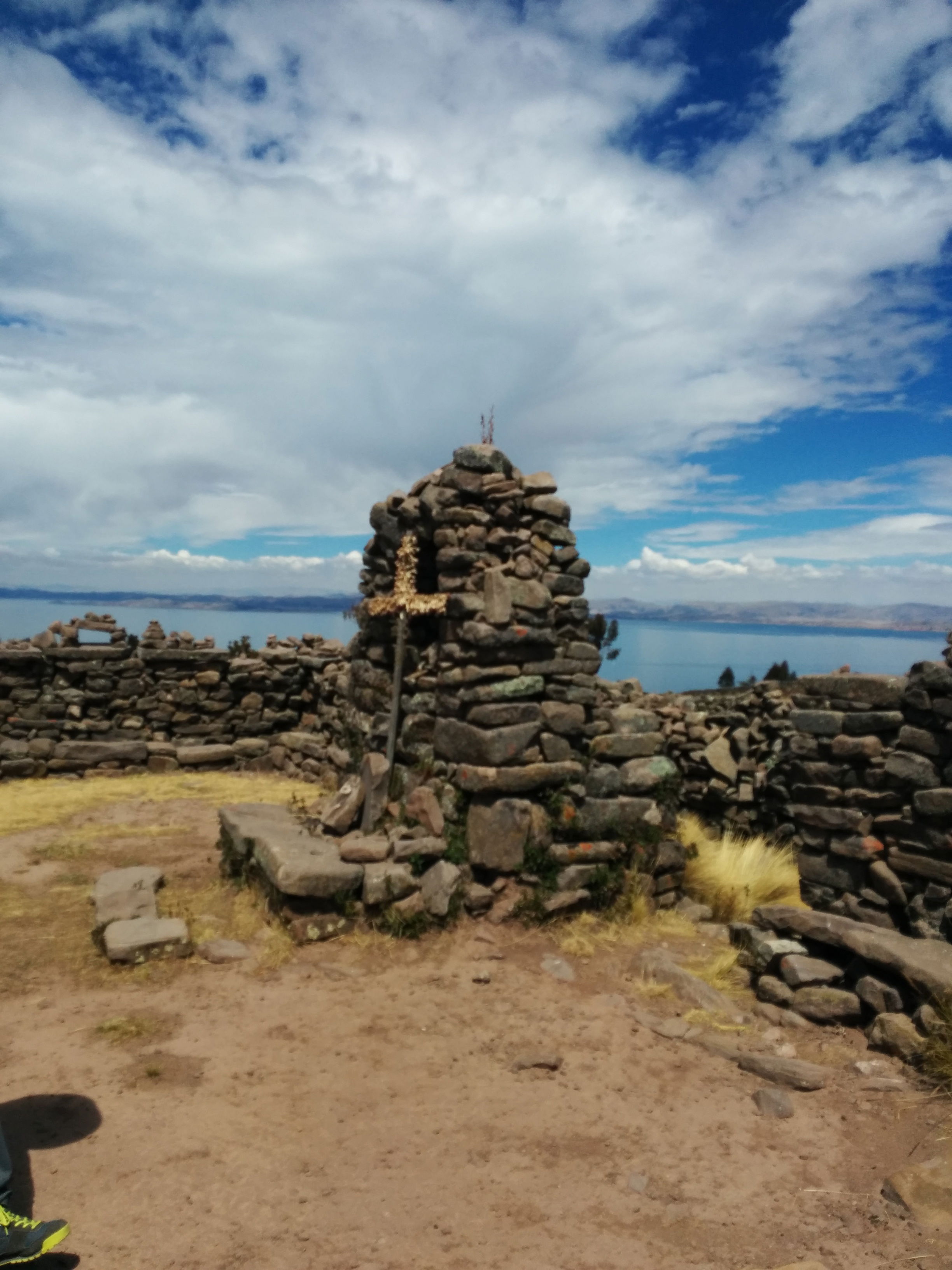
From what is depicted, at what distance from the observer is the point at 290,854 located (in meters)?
7.73

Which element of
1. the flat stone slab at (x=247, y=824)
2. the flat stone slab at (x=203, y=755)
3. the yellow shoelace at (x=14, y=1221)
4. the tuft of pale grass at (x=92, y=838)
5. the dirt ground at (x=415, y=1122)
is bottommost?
the tuft of pale grass at (x=92, y=838)

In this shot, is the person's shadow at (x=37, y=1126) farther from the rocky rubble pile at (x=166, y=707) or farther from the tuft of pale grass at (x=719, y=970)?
the rocky rubble pile at (x=166, y=707)

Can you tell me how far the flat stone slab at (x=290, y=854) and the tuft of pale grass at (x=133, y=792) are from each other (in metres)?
2.62

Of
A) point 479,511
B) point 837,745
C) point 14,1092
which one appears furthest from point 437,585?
point 14,1092

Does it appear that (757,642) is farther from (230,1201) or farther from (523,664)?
(230,1201)

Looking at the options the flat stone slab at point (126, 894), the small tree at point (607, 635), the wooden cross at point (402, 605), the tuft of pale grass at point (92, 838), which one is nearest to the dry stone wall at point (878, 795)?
the wooden cross at point (402, 605)

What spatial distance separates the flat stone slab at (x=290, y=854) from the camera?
7387 millimetres

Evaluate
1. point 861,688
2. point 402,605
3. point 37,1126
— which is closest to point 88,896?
point 37,1126

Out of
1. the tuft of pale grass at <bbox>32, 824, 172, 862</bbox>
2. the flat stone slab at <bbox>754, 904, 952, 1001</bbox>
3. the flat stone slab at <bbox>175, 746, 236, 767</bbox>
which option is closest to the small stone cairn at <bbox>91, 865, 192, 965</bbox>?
the tuft of pale grass at <bbox>32, 824, 172, 862</bbox>

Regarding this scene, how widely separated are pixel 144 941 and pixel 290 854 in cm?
141

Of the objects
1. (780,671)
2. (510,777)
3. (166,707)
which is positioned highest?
(780,671)

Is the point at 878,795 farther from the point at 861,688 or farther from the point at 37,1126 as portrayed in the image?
the point at 37,1126

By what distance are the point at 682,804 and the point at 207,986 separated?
7422 millimetres

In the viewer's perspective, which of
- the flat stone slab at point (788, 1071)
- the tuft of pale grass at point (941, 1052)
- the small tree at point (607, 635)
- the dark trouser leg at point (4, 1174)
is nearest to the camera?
the dark trouser leg at point (4, 1174)
